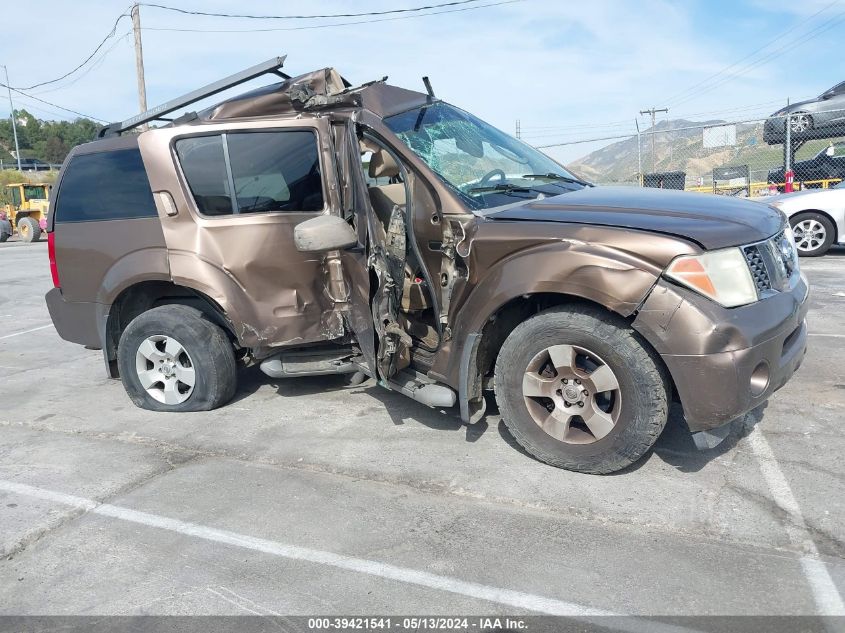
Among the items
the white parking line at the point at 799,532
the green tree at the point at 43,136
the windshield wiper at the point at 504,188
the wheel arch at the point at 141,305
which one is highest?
the green tree at the point at 43,136

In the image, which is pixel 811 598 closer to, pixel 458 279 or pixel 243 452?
pixel 458 279

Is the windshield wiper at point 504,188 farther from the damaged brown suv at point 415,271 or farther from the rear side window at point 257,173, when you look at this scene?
the rear side window at point 257,173

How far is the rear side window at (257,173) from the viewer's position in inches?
175

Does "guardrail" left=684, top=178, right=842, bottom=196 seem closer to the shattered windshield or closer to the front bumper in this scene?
the shattered windshield

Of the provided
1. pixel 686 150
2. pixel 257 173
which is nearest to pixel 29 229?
pixel 686 150

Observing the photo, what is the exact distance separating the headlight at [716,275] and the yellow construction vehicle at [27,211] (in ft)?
96.4

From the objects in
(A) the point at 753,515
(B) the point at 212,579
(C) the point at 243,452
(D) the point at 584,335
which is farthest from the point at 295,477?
(A) the point at 753,515

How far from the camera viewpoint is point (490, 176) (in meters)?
4.16

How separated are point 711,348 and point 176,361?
3.53 m

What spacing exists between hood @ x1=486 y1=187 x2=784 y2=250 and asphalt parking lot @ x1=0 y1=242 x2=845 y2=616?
4.01 ft

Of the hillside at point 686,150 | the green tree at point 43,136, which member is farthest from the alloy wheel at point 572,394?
the green tree at point 43,136

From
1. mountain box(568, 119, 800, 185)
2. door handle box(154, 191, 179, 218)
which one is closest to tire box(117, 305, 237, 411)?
door handle box(154, 191, 179, 218)

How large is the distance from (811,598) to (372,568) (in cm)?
166

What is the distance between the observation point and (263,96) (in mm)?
4492
